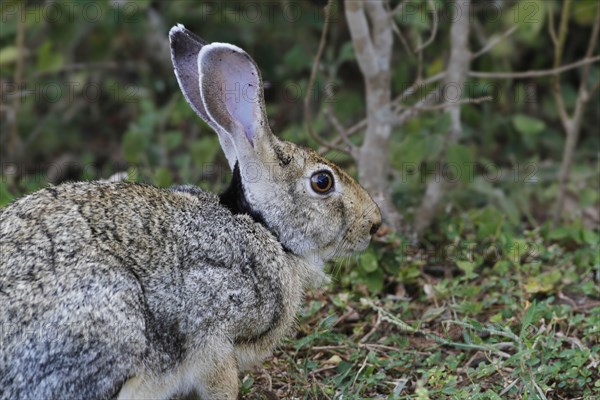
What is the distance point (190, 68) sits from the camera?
5.66 m

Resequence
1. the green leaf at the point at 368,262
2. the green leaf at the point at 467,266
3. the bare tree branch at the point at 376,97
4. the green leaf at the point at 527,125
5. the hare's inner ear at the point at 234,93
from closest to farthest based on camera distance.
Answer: the hare's inner ear at the point at 234,93
the green leaf at the point at 467,266
the green leaf at the point at 368,262
the bare tree branch at the point at 376,97
the green leaf at the point at 527,125

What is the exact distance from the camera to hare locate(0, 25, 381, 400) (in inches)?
177

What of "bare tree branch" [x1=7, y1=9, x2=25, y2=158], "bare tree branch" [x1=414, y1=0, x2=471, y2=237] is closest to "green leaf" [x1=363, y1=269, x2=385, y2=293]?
"bare tree branch" [x1=414, y1=0, x2=471, y2=237]

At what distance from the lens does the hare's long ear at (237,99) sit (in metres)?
5.30

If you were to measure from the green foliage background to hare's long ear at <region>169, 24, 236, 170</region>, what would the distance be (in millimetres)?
1215

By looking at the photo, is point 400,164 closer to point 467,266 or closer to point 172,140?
point 467,266

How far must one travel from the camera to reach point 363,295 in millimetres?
6336

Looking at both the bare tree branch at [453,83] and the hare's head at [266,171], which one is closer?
the hare's head at [266,171]

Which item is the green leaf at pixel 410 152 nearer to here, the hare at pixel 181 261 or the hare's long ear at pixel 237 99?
the hare at pixel 181 261

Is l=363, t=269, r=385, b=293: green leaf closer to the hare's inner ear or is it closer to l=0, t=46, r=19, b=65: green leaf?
the hare's inner ear

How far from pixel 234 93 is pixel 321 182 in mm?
656

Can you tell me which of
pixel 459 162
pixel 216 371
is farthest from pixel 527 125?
pixel 216 371

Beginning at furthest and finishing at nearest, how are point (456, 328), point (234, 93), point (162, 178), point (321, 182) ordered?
point (162, 178)
point (456, 328)
point (321, 182)
point (234, 93)

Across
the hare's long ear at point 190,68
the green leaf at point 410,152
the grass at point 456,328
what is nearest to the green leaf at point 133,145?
the green leaf at point 410,152
